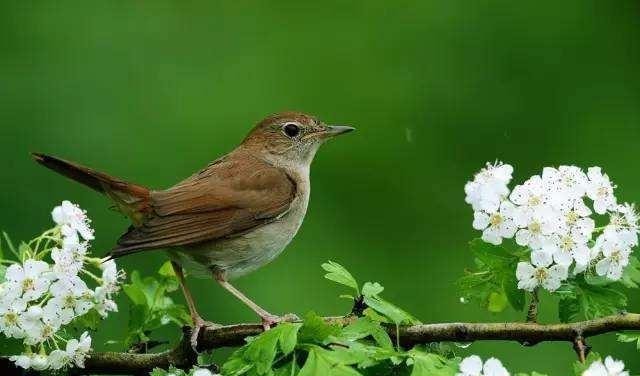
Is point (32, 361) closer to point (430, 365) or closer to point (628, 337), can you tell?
point (430, 365)

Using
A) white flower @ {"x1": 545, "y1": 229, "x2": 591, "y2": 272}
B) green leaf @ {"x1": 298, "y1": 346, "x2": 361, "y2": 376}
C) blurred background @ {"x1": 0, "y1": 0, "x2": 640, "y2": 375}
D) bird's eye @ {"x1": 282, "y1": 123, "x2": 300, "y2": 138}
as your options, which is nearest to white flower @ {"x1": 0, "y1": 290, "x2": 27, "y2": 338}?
green leaf @ {"x1": 298, "y1": 346, "x2": 361, "y2": 376}

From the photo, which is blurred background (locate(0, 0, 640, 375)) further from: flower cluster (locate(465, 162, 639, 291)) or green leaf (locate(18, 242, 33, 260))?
flower cluster (locate(465, 162, 639, 291))

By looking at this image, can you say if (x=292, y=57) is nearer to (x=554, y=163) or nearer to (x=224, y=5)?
(x=224, y=5)

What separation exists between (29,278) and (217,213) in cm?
165

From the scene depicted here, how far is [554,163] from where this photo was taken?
8461 mm

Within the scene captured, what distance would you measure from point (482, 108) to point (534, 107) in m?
0.40

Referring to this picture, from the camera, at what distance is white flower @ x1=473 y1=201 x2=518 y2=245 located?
12.1 feet

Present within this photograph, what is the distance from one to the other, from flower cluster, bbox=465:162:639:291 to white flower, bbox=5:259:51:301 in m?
1.30

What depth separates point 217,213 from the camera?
17.6 ft

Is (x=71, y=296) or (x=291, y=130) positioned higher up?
(x=291, y=130)

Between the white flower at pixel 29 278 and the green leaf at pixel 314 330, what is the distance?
865 mm

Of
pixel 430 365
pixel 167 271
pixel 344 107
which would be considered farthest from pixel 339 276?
pixel 344 107

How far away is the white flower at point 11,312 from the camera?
3.77 meters

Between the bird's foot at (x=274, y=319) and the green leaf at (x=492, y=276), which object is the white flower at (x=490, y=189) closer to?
the green leaf at (x=492, y=276)
